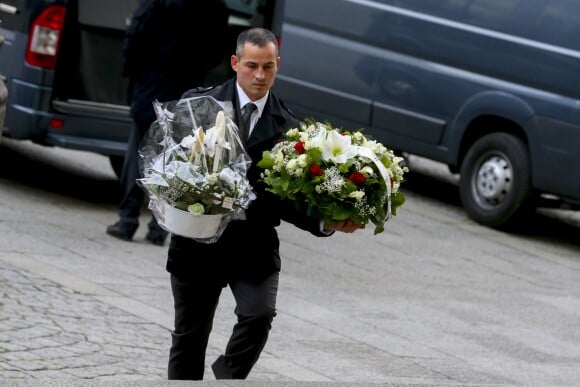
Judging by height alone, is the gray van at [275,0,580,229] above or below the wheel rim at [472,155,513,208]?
above

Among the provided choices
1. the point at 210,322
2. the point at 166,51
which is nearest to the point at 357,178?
the point at 210,322

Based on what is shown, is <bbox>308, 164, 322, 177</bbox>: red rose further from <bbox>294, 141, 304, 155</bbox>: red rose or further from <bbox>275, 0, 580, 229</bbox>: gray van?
<bbox>275, 0, 580, 229</bbox>: gray van

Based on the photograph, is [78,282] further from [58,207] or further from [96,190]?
[96,190]

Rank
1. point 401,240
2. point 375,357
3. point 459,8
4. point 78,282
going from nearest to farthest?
1. point 375,357
2. point 78,282
3. point 401,240
4. point 459,8

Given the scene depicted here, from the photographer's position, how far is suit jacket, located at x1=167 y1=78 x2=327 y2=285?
19.8ft

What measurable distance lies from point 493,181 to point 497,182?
5 centimetres

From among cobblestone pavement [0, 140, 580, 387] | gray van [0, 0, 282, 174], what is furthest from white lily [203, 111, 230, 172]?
gray van [0, 0, 282, 174]

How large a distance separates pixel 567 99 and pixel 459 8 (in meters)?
1.34

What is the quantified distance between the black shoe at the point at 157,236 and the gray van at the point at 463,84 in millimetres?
3585

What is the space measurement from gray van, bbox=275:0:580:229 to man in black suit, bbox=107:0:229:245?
11.2ft

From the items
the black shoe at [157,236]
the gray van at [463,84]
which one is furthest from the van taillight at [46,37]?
the gray van at [463,84]

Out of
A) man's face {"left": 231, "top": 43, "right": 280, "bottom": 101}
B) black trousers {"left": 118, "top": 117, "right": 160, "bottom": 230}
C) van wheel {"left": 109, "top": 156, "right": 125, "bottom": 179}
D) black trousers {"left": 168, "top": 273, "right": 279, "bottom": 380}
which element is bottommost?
van wheel {"left": 109, "top": 156, "right": 125, "bottom": 179}

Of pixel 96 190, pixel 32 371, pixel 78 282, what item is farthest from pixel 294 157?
pixel 96 190

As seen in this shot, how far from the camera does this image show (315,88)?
14.4 m
